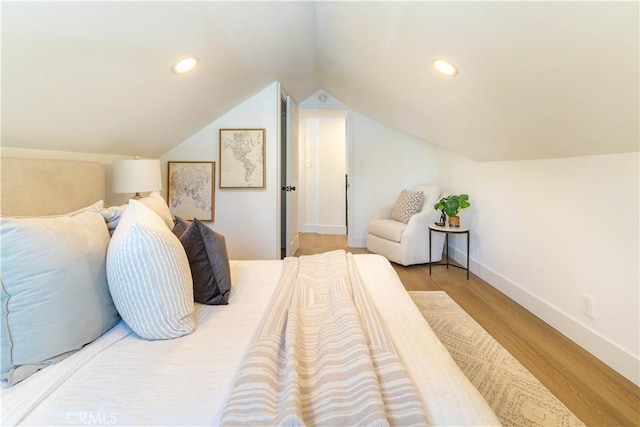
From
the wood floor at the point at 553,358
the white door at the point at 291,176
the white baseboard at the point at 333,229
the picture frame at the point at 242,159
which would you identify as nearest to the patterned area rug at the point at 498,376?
the wood floor at the point at 553,358

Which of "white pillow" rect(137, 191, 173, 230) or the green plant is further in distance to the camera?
the green plant

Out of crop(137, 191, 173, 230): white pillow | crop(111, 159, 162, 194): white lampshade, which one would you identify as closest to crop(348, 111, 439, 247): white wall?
crop(111, 159, 162, 194): white lampshade

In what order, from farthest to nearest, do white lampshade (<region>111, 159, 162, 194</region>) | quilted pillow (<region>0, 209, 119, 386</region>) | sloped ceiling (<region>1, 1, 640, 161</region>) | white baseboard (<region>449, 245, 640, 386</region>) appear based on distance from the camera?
white lampshade (<region>111, 159, 162, 194</region>)
white baseboard (<region>449, 245, 640, 386</region>)
sloped ceiling (<region>1, 1, 640, 161</region>)
quilted pillow (<region>0, 209, 119, 386</region>)

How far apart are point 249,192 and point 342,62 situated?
1.61 m

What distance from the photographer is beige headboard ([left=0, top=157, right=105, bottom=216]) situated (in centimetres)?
131

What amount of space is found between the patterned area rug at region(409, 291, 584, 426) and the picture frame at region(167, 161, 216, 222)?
2399 millimetres

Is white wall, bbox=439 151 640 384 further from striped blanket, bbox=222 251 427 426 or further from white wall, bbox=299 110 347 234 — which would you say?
white wall, bbox=299 110 347 234

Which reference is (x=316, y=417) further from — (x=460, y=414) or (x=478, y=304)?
(x=478, y=304)

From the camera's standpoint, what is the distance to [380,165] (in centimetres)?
441

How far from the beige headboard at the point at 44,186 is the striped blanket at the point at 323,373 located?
129cm

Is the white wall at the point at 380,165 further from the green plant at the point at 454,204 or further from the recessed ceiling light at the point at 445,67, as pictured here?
the recessed ceiling light at the point at 445,67

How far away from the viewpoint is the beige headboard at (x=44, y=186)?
4.31 feet

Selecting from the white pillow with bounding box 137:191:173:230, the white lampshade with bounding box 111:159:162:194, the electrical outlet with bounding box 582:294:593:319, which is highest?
the white lampshade with bounding box 111:159:162:194

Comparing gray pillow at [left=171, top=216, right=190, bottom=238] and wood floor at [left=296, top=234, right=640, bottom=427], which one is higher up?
gray pillow at [left=171, top=216, right=190, bottom=238]
